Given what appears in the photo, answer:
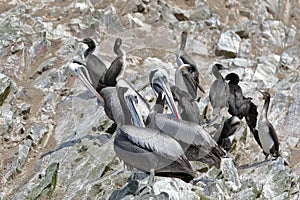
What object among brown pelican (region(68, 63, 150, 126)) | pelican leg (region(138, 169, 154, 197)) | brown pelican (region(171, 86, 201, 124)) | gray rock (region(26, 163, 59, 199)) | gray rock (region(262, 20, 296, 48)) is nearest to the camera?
pelican leg (region(138, 169, 154, 197))

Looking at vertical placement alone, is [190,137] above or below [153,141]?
below

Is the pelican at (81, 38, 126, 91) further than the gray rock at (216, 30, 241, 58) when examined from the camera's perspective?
No

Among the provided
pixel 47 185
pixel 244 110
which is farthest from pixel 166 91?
pixel 47 185

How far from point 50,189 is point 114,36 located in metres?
6.42

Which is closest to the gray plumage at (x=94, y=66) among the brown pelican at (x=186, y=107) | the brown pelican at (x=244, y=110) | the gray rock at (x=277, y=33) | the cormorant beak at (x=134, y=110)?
the brown pelican at (x=186, y=107)

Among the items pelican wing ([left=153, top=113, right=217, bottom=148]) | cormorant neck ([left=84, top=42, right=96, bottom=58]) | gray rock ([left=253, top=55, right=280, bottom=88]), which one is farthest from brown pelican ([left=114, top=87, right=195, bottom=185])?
gray rock ([left=253, top=55, right=280, bottom=88])

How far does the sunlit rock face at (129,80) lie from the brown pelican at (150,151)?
0.81 ft

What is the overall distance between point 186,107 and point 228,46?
5.19 metres

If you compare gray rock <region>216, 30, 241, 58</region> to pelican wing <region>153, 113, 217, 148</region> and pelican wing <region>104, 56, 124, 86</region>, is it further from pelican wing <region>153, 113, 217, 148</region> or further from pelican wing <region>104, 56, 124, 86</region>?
pelican wing <region>153, 113, 217, 148</region>

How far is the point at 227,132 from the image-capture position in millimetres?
9992

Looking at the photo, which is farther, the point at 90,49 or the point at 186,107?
the point at 90,49

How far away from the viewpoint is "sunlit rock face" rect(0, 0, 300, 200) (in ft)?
28.8

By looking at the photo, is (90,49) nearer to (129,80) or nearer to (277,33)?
(129,80)

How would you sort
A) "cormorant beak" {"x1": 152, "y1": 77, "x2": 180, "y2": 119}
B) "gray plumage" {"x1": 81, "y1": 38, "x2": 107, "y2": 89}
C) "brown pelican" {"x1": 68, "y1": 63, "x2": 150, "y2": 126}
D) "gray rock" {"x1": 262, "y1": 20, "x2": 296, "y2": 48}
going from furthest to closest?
"gray rock" {"x1": 262, "y1": 20, "x2": 296, "y2": 48}
"gray plumage" {"x1": 81, "y1": 38, "x2": 107, "y2": 89}
"brown pelican" {"x1": 68, "y1": 63, "x2": 150, "y2": 126}
"cormorant beak" {"x1": 152, "y1": 77, "x2": 180, "y2": 119}
